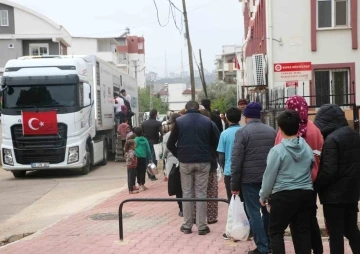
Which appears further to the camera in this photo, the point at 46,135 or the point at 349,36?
the point at 349,36

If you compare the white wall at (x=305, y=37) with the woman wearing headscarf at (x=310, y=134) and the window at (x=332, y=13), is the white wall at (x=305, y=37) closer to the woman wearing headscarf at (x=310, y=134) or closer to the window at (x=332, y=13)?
the window at (x=332, y=13)

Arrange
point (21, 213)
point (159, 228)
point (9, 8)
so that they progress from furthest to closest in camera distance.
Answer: point (9, 8)
point (21, 213)
point (159, 228)

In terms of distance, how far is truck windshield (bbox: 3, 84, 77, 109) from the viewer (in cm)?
1883

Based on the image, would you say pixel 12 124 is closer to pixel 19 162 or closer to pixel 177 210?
pixel 19 162

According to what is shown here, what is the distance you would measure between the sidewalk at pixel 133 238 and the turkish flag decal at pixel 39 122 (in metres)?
8.16

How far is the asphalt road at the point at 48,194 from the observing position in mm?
11818

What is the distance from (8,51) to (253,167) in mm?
49681

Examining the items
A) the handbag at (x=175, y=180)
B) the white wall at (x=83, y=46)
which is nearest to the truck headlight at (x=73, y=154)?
the handbag at (x=175, y=180)

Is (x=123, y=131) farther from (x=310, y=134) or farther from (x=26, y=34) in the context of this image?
(x=26, y=34)

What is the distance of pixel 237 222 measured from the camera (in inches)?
288

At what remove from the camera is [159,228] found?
9133mm

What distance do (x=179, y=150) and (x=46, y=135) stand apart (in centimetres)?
1128

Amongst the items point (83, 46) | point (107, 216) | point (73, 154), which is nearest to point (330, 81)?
point (73, 154)

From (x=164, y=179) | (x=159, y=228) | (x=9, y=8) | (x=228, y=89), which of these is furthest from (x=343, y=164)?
(x=228, y=89)
